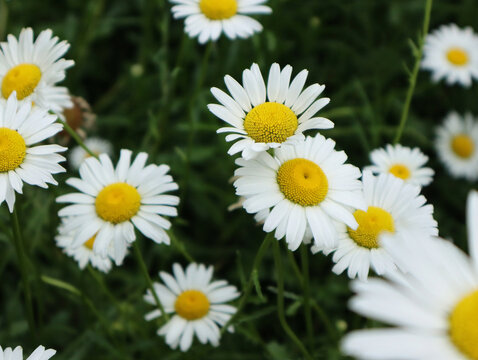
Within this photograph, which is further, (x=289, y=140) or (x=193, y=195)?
(x=193, y=195)

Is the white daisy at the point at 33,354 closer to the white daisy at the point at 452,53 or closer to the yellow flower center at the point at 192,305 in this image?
the yellow flower center at the point at 192,305

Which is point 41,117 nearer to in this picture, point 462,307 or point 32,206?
point 32,206

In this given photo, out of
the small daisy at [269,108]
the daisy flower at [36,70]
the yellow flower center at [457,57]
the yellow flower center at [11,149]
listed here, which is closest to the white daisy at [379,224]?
the small daisy at [269,108]

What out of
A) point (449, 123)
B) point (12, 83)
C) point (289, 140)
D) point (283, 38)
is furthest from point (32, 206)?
point (449, 123)

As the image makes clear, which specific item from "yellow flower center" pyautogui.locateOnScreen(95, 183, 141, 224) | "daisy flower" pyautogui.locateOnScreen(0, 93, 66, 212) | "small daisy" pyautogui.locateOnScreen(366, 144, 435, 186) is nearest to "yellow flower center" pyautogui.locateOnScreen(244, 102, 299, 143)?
"yellow flower center" pyautogui.locateOnScreen(95, 183, 141, 224)

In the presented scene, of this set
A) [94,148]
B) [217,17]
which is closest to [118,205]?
[217,17]

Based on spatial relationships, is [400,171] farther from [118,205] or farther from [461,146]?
[461,146]
